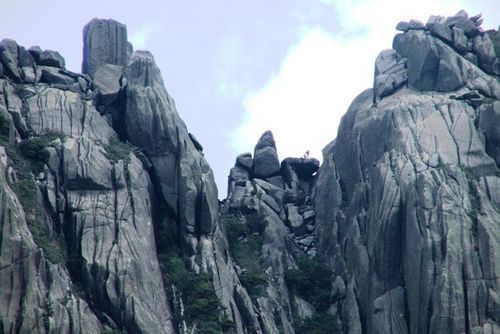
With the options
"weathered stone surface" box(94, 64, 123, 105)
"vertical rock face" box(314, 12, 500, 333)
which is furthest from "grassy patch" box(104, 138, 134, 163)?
"vertical rock face" box(314, 12, 500, 333)

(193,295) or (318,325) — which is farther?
A: (318,325)

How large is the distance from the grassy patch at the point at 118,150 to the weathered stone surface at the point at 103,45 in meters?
15.0

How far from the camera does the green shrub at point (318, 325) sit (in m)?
98.6

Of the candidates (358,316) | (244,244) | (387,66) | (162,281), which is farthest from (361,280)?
(387,66)

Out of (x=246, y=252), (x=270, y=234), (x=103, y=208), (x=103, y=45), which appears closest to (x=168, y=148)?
(x=103, y=208)

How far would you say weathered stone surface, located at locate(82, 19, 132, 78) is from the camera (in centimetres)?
11125

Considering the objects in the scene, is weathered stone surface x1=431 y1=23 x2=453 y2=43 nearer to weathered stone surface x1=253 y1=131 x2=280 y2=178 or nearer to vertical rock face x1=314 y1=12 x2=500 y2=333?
vertical rock face x1=314 y1=12 x2=500 y2=333

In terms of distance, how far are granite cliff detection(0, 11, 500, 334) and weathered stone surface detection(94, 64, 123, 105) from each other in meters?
0.17

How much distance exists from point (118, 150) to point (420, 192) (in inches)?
1147

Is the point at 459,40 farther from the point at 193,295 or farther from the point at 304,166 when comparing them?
the point at 193,295

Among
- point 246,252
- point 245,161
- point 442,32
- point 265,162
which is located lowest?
point 246,252

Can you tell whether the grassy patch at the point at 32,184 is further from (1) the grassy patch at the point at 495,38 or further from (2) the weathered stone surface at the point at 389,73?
(1) the grassy patch at the point at 495,38

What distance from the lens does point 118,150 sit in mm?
96438

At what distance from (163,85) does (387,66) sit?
2635cm
